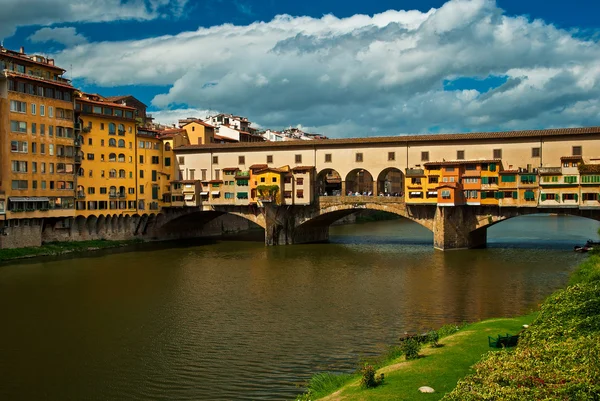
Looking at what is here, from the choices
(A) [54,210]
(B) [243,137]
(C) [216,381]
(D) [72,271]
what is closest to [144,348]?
(C) [216,381]

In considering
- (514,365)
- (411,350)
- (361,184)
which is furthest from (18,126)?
(361,184)

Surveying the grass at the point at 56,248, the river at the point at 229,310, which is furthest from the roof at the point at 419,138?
the grass at the point at 56,248

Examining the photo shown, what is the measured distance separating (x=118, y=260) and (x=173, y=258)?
4566 mm

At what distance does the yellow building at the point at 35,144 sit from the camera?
4872 cm

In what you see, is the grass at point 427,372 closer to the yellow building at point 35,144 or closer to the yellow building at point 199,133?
the yellow building at point 35,144

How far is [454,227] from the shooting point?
52.2 m

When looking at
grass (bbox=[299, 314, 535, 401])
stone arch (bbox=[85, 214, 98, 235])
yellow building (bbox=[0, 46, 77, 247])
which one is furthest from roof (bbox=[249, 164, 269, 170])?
grass (bbox=[299, 314, 535, 401])

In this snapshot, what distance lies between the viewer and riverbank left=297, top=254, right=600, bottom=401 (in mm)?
9906

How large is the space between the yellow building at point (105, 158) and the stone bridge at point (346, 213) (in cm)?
690

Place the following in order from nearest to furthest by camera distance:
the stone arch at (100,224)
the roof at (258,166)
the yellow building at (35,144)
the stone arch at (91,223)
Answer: the yellow building at (35,144) < the stone arch at (91,223) < the stone arch at (100,224) < the roof at (258,166)

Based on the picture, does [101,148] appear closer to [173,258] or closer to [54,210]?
[54,210]

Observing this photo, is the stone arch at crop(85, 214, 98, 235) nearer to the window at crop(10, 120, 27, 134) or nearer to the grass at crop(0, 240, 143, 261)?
the grass at crop(0, 240, 143, 261)

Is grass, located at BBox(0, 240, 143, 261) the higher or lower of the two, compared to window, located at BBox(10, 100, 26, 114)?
lower

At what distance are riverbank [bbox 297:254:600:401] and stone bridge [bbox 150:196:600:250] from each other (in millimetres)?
29656
